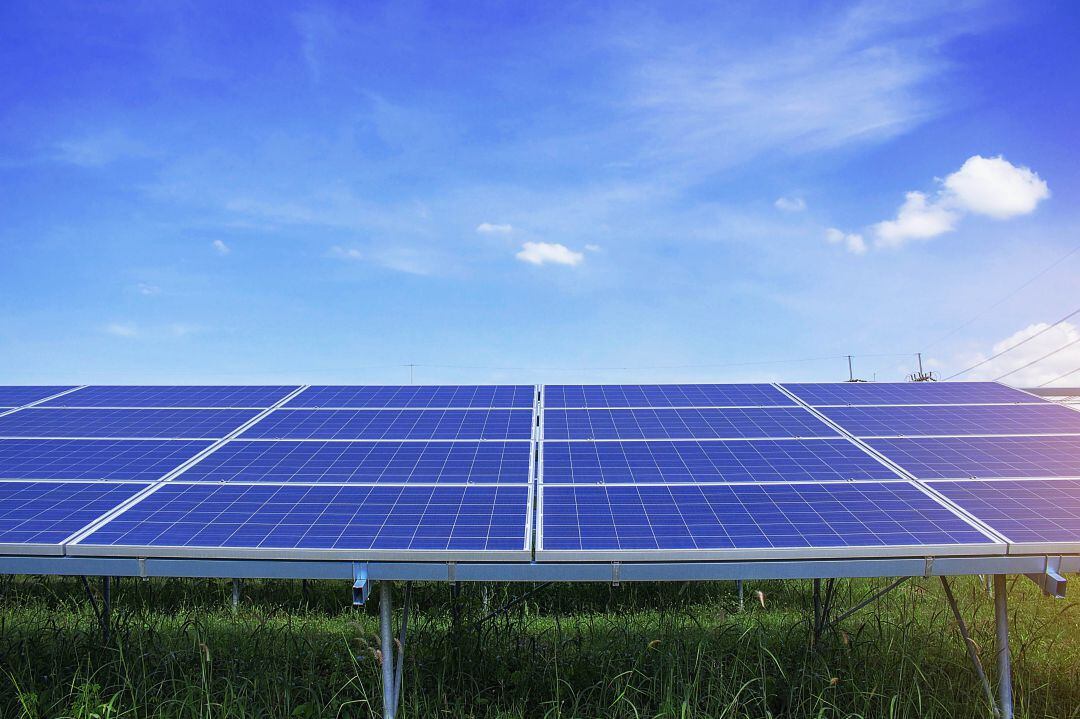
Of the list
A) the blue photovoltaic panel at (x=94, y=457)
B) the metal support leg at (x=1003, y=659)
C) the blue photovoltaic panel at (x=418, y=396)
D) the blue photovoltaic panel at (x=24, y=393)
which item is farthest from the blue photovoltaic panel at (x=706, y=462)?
the blue photovoltaic panel at (x=24, y=393)

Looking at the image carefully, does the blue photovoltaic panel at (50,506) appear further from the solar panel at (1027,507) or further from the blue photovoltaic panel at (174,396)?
the solar panel at (1027,507)

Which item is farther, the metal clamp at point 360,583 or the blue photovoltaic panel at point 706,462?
the blue photovoltaic panel at point 706,462

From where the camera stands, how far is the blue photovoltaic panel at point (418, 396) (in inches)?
439

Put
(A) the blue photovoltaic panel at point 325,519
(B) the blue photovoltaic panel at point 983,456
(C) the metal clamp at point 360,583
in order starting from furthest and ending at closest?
(B) the blue photovoltaic panel at point 983,456 < (A) the blue photovoltaic panel at point 325,519 < (C) the metal clamp at point 360,583

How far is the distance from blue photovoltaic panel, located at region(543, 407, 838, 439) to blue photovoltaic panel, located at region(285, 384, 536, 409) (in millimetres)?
1006

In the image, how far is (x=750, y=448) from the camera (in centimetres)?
923

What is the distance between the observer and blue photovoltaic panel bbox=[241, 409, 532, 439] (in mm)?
9719

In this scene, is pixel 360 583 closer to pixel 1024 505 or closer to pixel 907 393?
pixel 1024 505

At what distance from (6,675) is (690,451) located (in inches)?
326

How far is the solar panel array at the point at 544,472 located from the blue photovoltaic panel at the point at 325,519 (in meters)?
0.03

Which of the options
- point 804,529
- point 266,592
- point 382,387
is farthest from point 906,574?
point 266,592

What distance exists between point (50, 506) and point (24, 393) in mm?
6395

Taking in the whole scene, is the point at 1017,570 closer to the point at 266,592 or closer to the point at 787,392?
the point at 787,392

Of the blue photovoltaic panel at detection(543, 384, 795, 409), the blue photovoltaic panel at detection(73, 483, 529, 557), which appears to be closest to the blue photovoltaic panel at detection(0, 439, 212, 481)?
the blue photovoltaic panel at detection(73, 483, 529, 557)
